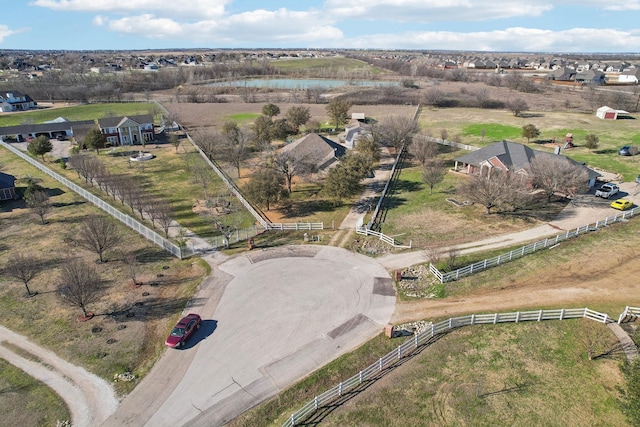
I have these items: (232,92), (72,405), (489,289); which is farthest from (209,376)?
(232,92)

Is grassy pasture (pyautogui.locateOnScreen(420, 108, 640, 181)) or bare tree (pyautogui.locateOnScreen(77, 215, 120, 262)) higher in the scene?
grassy pasture (pyautogui.locateOnScreen(420, 108, 640, 181))

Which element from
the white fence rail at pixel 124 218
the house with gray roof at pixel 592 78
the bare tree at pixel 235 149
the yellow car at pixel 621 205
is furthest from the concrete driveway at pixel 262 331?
the house with gray roof at pixel 592 78

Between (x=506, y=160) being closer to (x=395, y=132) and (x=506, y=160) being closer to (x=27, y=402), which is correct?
(x=395, y=132)

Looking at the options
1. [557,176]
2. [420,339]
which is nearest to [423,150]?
[557,176]

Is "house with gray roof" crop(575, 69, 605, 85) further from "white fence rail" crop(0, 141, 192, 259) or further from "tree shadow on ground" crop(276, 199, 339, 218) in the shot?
"white fence rail" crop(0, 141, 192, 259)

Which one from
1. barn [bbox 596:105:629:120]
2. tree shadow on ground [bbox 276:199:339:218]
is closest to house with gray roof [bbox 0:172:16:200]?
tree shadow on ground [bbox 276:199:339:218]

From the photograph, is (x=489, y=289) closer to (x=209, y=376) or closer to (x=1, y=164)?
(x=209, y=376)
